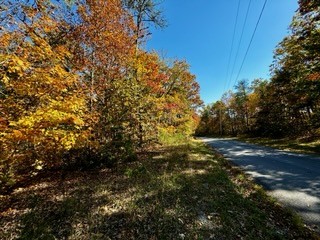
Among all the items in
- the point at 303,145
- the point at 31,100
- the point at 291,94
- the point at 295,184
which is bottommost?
the point at 295,184

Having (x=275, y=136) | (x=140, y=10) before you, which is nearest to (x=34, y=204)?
(x=140, y=10)

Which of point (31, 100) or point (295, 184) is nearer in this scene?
point (31, 100)

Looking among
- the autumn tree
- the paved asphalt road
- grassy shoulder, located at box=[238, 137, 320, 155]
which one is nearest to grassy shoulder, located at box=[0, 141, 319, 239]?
the paved asphalt road

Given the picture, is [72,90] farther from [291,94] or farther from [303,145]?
[291,94]

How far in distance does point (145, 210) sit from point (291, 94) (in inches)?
910

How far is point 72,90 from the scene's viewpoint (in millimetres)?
6559

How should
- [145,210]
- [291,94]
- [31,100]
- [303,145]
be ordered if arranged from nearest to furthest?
[145,210] < [31,100] < [303,145] < [291,94]

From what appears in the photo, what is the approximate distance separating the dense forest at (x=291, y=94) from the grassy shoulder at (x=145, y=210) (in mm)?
10901

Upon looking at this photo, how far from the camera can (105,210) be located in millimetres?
4504

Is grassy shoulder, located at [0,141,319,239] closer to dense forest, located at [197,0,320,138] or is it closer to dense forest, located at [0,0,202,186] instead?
dense forest, located at [0,0,202,186]

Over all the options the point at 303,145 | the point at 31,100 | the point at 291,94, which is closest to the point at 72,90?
the point at 31,100

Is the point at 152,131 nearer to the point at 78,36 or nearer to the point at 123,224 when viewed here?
the point at 78,36

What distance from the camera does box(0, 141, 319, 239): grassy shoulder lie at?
3717mm

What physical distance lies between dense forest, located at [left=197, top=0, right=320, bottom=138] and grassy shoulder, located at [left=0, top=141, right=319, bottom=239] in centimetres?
1090
